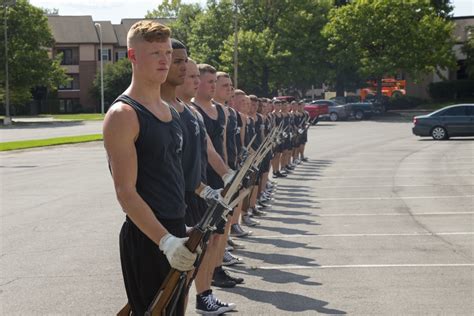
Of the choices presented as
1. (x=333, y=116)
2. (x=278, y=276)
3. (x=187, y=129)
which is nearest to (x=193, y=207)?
(x=187, y=129)

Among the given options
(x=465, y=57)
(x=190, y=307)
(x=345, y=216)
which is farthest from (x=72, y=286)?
(x=465, y=57)

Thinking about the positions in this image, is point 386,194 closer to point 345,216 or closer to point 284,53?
point 345,216

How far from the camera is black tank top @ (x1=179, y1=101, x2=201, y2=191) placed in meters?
5.75

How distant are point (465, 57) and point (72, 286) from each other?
7002 cm

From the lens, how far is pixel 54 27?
339ft

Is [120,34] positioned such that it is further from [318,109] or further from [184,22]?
[318,109]

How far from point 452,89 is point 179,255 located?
6918 cm

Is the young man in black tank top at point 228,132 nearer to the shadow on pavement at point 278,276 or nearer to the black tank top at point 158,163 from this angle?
the shadow on pavement at point 278,276

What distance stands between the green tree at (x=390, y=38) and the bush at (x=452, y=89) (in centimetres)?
401

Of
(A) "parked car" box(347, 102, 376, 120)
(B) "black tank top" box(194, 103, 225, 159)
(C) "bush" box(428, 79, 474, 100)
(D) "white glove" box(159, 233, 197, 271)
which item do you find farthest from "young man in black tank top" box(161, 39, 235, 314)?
(C) "bush" box(428, 79, 474, 100)

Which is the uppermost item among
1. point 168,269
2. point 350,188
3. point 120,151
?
point 120,151

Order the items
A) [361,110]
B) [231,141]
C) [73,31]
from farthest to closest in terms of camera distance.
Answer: [73,31], [361,110], [231,141]

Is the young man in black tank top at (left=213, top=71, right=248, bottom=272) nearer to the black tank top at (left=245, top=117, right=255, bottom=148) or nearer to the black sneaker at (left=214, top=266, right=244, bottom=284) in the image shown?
the black sneaker at (left=214, top=266, right=244, bottom=284)

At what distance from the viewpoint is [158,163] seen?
4.55 metres
